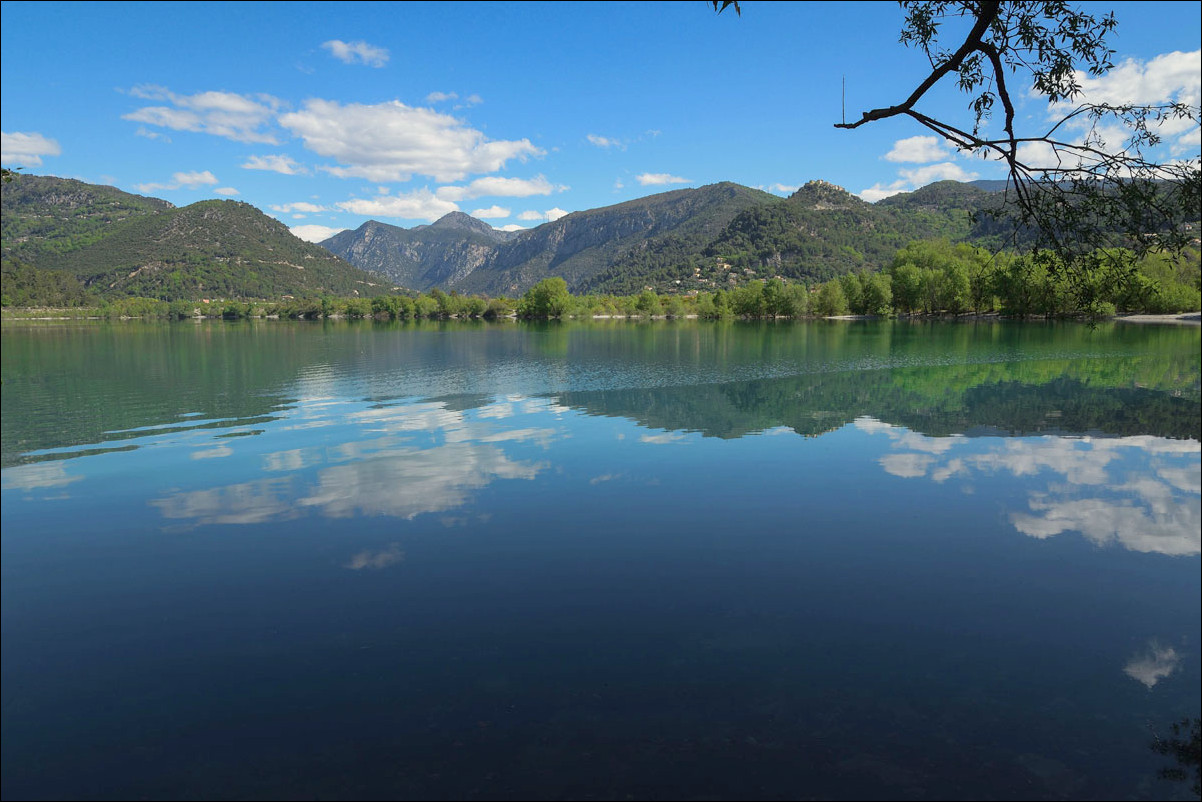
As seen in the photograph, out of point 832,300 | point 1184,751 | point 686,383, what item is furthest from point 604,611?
point 832,300

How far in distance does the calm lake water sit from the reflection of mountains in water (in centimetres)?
79

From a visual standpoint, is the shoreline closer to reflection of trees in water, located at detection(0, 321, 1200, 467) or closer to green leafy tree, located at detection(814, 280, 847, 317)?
reflection of trees in water, located at detection(0, 321, 1200, 467)

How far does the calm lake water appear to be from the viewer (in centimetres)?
701

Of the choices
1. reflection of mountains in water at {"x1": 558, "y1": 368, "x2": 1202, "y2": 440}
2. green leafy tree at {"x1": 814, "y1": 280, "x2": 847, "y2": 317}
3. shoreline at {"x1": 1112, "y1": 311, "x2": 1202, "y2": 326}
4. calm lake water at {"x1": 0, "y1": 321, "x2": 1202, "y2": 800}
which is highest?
green leafy tree at {"x1": 814, "y1": 280, "x2": 847, "y2": 317}

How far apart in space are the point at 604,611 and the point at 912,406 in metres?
25.7

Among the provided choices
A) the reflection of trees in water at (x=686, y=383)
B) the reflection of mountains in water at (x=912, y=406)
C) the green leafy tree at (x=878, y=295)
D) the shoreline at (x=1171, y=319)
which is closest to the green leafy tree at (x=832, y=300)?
the green leafy tree at (x=878, y=295)

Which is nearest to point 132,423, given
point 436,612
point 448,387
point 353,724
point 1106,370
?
point 448,387

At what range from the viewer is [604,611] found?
1051cm

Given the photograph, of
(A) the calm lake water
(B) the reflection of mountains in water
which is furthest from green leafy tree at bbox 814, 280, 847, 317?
(A) the calm lake water

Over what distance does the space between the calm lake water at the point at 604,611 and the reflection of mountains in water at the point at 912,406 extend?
786mm

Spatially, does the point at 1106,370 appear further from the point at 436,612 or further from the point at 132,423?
the point at 132,423

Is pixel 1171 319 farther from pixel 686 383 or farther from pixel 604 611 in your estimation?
pixel 604 611

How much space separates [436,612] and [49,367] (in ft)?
199

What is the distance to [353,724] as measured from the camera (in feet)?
Result: 25.0
